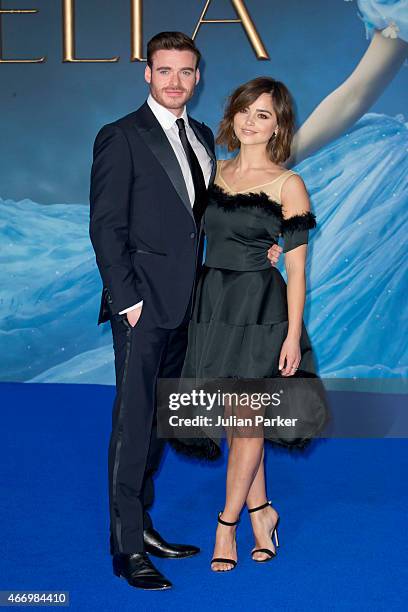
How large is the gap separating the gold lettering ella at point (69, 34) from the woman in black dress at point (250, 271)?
342cm

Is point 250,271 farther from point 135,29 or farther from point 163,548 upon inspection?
point 135,29

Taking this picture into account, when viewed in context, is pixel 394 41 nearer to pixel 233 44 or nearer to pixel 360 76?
pixel 360 76

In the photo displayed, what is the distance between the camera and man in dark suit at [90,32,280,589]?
2441mm

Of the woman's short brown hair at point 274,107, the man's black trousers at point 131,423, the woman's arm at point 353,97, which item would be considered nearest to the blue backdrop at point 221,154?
the woman's arm at point 353,97

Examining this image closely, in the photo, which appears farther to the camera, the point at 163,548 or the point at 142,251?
the point at 163,548

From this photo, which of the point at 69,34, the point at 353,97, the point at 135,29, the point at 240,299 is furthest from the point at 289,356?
the point at 69,34

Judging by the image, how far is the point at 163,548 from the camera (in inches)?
107

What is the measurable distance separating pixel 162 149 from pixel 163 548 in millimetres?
1255

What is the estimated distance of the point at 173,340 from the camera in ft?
8.57

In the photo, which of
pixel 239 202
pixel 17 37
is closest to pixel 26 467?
pixel 239 202

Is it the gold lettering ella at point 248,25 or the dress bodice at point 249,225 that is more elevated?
the gold lettering ella at point 248,25

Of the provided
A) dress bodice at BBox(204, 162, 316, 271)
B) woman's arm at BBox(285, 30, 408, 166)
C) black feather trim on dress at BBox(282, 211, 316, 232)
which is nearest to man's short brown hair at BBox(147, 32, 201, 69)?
dress bodice at BBox(204, 162, 316, 271)

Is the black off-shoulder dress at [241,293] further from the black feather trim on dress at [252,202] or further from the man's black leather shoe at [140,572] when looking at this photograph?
the man's black leather shoe at [140,572]

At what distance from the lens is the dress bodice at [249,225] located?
253cm
